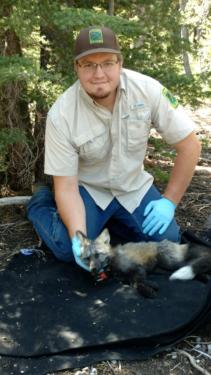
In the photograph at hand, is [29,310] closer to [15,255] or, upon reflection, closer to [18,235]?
[15,255]

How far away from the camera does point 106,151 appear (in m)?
3.93

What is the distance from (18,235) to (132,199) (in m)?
1.19

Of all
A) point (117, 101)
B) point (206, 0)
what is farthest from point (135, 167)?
point (206, 0)

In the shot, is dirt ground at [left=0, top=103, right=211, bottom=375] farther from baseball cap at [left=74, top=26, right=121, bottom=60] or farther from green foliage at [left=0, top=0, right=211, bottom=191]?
baseball cap at [left=74, top=26, right=121, bottom=60]

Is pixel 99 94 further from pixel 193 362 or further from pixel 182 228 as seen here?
pixel 193 362

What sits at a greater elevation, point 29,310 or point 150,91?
point 150,91

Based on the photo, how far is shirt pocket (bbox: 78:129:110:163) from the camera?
3.80m

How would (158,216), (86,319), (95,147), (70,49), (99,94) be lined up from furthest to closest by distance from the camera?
1. (70,49)
2. (158,216)
3. (95,147)
4. (99,94)
5. (86,319)

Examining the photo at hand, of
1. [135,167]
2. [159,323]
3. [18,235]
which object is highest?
[135,167]

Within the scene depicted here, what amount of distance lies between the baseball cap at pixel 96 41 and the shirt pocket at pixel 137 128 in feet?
1.95

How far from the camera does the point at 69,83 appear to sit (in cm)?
425

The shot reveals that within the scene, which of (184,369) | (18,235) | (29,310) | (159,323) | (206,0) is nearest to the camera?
(184,369)

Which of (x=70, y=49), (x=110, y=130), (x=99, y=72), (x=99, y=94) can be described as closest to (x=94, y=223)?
(x=110, y=130)

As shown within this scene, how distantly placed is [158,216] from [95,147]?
0.78 meters
